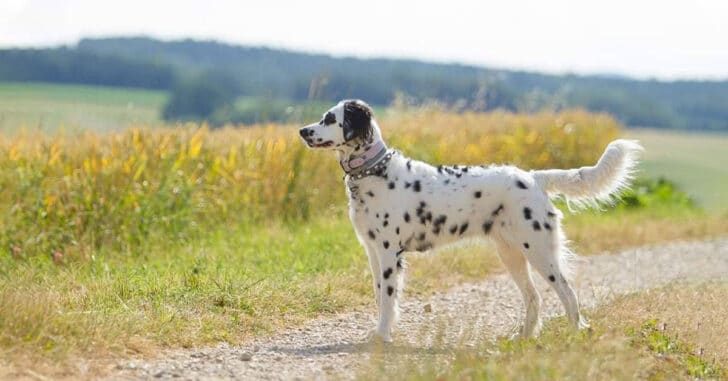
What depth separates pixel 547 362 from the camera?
20.8 feet

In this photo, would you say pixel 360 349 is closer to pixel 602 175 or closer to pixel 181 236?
pixel 602 175

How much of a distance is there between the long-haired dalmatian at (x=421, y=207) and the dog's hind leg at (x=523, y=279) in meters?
0.14

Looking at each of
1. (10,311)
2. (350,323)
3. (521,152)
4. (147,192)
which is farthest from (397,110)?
Result: (10,311)

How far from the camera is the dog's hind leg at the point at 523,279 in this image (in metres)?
8.54

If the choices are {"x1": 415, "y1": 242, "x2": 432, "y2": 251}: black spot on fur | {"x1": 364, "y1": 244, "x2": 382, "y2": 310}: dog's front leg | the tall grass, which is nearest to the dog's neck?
{"x1": 364, "y1": 244, "x2": 382, "y2": 310}: dog's front leg

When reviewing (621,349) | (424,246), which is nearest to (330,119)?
(424,246)

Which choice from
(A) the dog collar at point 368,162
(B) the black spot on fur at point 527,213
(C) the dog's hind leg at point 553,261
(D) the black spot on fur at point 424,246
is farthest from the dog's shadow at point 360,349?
(A) the dog collar at point 368,162

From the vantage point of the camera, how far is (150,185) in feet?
43.7

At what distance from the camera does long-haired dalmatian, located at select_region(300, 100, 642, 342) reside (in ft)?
27.0

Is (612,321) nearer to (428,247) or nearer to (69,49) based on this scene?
(428,247)

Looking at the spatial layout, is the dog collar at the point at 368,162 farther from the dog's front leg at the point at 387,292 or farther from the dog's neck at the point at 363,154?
the dog's front leg at the point at 387,292

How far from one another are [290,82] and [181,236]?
10064 mm

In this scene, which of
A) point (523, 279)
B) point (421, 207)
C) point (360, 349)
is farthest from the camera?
point (523, 279)

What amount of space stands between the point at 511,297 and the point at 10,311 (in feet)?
18.8
